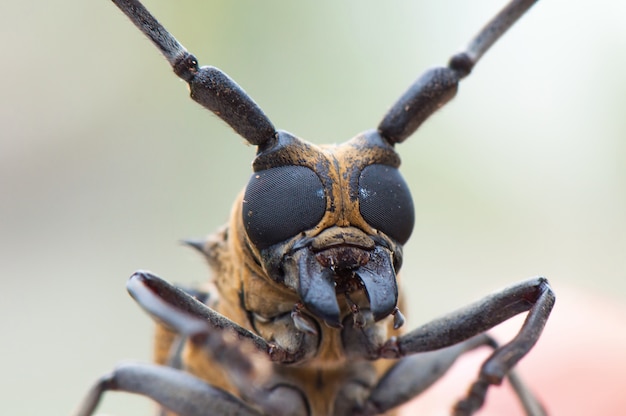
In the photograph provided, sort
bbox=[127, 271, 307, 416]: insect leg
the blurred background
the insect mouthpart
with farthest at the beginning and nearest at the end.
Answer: the blurred background
the insect mouthpart
bbox=[127, 271, 307, 416]: insect leg

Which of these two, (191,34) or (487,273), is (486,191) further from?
(191,34)

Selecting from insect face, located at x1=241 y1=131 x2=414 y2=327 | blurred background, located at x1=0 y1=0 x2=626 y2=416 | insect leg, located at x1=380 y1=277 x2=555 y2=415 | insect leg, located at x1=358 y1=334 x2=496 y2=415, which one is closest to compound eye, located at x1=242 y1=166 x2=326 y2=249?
insect face, located at x1=241 y1=131 x2=414 y2=327

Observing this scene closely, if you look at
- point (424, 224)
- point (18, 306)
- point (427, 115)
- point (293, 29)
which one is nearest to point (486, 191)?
point (424, 224)

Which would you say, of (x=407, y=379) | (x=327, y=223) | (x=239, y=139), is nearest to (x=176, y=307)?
(x=327, y=223)

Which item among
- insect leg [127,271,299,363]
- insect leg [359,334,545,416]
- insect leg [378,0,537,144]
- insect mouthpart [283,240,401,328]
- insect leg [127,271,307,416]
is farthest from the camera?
insect leg [359,334,545,416]

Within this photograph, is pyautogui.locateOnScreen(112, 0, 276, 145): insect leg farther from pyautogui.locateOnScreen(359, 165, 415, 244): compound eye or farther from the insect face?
pyautogui.locateOnScreen(359, 165, 415, 244): compound eye

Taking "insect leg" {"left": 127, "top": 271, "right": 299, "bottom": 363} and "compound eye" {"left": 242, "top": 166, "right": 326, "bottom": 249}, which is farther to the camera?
"compound eye" {"left": 242, "top": 166, "right": 326, "bottom": 249}

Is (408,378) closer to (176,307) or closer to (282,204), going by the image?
(282,204)
